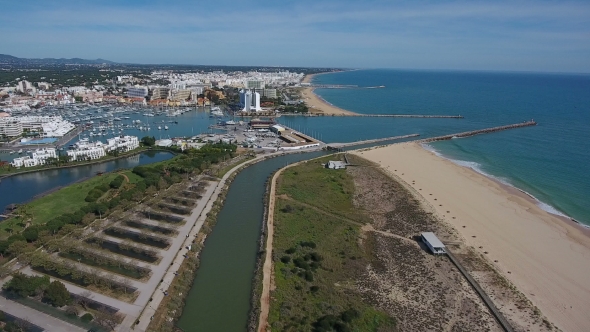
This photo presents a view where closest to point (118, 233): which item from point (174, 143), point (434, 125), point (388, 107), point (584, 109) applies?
point (174, 143)

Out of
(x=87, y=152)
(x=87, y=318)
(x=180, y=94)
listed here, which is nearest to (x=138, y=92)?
(x=180, y=94)

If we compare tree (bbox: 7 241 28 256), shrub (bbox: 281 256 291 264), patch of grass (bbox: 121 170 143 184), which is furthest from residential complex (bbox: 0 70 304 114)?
tree (bbox: 7 241 28 256)

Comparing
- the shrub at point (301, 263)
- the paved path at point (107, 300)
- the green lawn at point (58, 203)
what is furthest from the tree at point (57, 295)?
the green lawn at point (58, 203)

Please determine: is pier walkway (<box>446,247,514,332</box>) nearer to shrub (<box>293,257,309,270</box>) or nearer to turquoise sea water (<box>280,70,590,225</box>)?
shrub (<box>293,257,309,270</box>)

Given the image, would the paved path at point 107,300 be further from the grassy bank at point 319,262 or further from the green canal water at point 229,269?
the grassy bank at point 319,262

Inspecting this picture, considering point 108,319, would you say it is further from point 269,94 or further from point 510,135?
point 269,94

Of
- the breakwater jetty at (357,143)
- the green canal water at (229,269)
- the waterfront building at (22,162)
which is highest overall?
the breakwater jetty at (357,143)
